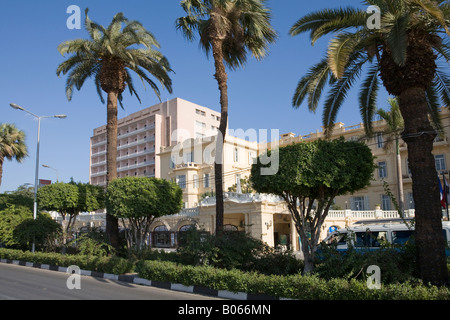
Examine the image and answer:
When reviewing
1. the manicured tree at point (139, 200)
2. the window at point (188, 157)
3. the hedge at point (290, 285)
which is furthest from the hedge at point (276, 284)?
the window at point (188, 157)

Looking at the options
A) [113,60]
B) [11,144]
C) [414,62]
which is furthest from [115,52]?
[11,144]

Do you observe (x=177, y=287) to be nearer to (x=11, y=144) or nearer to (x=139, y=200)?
(x=139, y=200)

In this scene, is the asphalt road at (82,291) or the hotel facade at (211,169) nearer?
the asphalt road at (82,291)

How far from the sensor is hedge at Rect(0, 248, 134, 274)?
14288mm

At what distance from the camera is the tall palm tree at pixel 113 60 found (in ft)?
59.1

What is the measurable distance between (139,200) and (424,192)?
1082 centimetres

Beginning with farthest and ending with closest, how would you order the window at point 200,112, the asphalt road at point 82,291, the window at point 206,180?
the window at point 200,112 → the window at point 206,180 → the asphalt road at point 82,291

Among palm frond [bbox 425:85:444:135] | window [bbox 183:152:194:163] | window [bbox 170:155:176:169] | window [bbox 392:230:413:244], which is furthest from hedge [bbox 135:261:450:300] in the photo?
window [bbox 170:155:176:169]

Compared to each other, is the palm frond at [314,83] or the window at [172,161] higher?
the window at [172,161]

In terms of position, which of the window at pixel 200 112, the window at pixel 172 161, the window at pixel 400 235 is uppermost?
the window at pixel 200 112

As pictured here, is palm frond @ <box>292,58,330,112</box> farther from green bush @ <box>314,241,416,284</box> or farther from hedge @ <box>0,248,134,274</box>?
hedge @ <box>0,248,134,274</box>

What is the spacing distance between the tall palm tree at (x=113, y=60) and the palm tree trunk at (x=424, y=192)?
1251 centimetres

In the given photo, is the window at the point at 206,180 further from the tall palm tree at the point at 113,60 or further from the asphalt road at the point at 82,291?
the asphalt road at the point at 82,291
